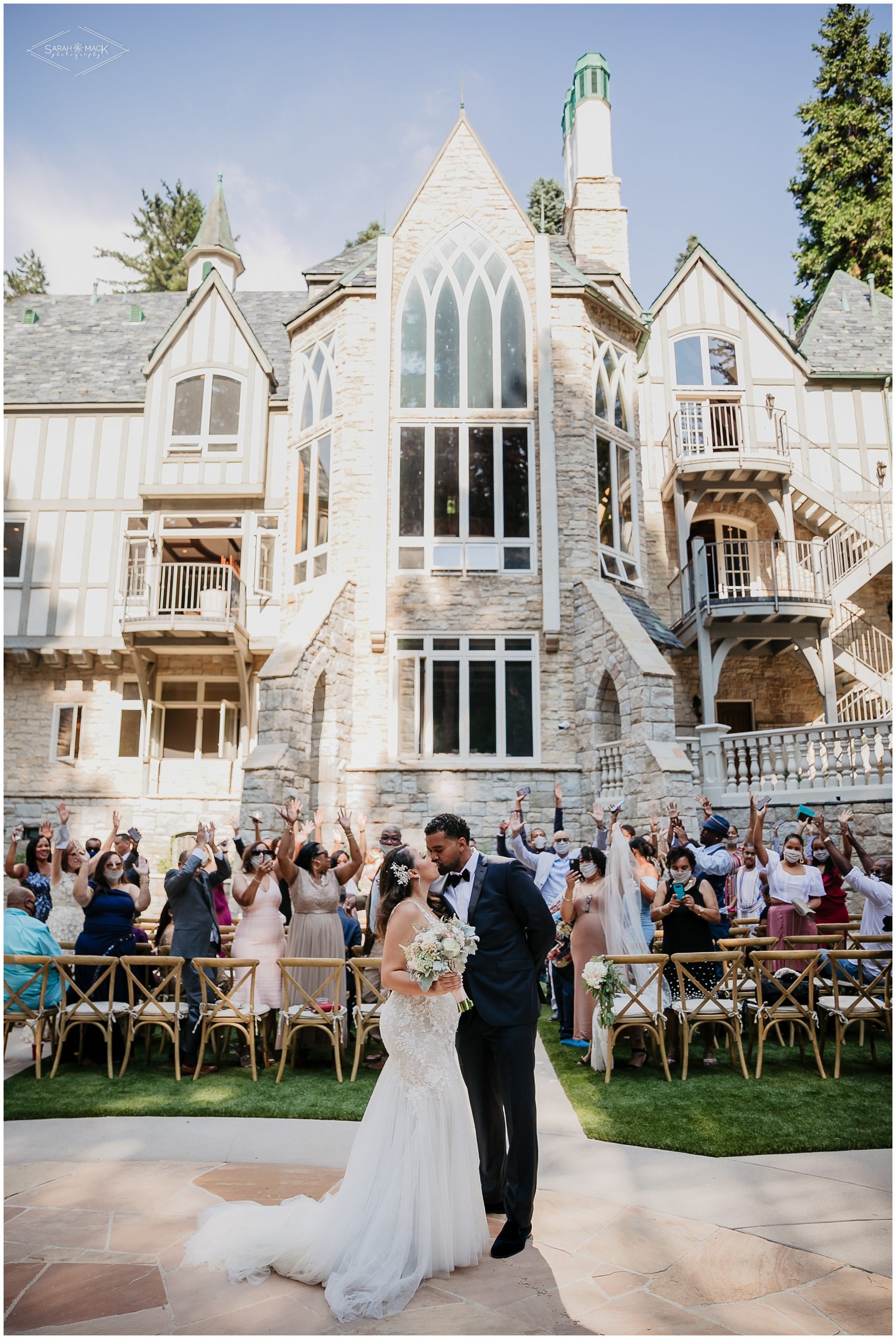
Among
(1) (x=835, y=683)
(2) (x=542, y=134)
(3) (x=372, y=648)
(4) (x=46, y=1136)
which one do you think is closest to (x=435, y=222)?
(3) (x=372, y=648)

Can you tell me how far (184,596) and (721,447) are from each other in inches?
500

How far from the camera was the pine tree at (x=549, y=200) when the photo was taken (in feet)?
124

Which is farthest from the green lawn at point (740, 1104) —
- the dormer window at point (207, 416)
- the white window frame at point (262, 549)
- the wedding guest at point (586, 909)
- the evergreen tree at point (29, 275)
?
the evergreen tree at point (29, 275)

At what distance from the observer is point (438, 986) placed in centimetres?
402

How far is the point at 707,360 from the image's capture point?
21328 mm

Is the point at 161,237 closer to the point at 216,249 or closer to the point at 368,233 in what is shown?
the point at 368,233

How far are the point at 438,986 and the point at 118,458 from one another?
1919 centimetres

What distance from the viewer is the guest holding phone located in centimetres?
721

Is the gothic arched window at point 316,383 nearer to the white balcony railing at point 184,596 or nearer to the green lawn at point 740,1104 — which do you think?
the white balcony railing at point 184,596

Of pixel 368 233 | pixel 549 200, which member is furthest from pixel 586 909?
pixel 549 200

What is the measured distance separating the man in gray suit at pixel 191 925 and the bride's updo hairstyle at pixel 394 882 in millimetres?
3346

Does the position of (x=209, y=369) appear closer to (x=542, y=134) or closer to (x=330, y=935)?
(x=542, y=134)

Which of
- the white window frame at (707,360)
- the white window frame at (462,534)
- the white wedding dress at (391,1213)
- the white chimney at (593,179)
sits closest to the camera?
the white wedding dress at (391,1213)

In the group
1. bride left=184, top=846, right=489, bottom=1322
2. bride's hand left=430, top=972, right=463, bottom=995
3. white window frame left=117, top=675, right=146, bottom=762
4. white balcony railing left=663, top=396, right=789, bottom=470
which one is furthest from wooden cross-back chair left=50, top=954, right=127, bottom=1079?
white balcony railing left=663, top=396, right=789, bottom=470
